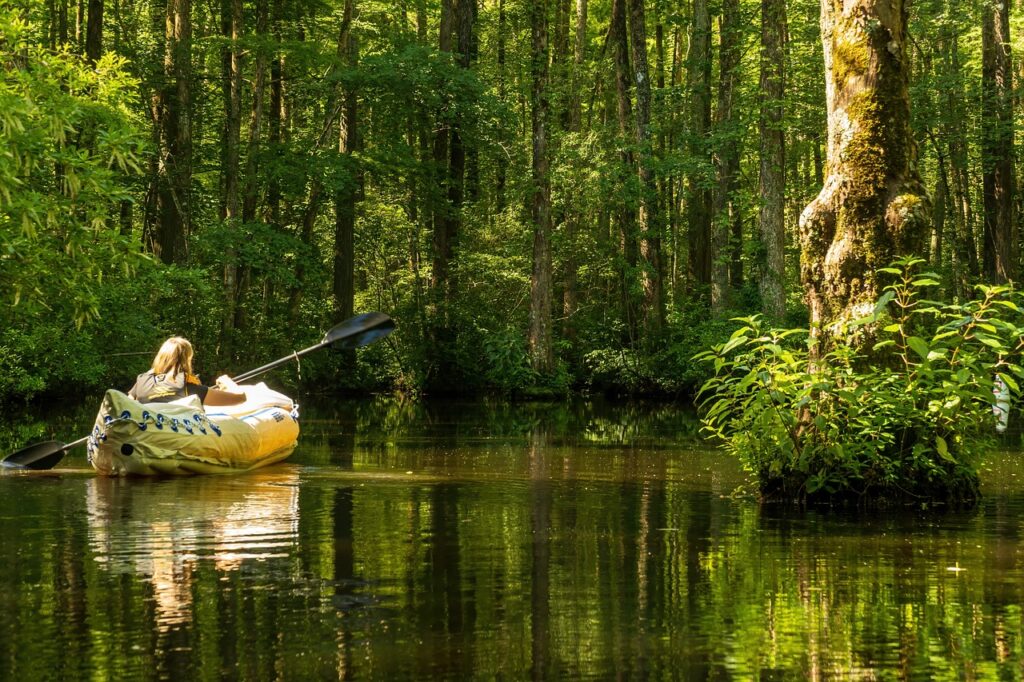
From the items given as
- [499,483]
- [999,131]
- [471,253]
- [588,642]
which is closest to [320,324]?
[471,253]

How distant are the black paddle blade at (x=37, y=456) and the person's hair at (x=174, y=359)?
51.0 inches

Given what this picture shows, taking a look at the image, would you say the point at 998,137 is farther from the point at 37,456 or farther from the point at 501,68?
the point at 37,456

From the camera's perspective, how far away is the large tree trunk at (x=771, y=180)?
27094 mm

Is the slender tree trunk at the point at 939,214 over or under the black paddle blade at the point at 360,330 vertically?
over

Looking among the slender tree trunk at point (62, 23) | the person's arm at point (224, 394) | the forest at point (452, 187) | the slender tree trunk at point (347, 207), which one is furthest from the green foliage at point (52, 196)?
the slender tree trunk at point (62, 23)

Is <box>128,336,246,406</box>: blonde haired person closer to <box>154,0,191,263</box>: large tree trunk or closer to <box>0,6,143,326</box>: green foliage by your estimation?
<box>0,6,143,326</box>: green foliage

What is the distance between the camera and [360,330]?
16219 mm

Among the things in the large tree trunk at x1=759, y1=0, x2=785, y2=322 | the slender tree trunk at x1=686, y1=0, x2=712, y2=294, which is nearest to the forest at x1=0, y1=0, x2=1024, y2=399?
the large tree trunk at x1=759, y1=0, x2=785, y2=322

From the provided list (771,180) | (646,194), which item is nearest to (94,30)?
(646,194)

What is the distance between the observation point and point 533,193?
29.5 meters

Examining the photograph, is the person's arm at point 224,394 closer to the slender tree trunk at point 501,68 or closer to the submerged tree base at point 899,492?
the submerged tree base at point 899,492

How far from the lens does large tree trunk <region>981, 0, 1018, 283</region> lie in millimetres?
28562

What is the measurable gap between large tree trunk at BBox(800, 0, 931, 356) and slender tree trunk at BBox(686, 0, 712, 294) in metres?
19.4

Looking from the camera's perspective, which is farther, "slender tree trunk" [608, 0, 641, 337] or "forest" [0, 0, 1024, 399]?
"slender tree trunk" [608, 0, 641, 337]
